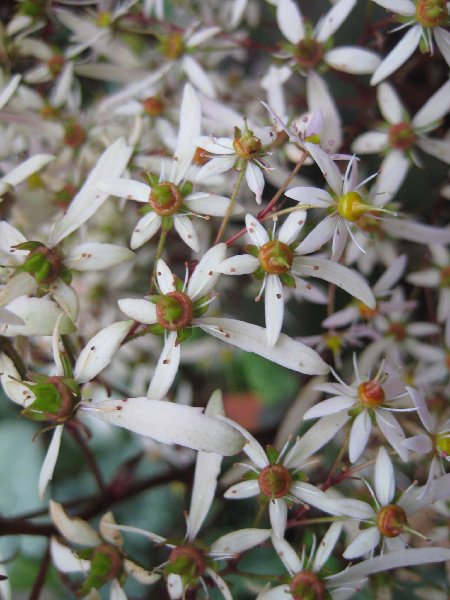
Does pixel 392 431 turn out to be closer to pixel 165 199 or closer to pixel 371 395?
pixel 371 395

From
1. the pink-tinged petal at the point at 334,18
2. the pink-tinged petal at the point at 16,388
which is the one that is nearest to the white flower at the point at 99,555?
the pink-tinged petal at the point at 16,388

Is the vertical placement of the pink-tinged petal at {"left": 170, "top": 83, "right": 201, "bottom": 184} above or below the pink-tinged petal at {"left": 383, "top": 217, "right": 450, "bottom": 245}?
above

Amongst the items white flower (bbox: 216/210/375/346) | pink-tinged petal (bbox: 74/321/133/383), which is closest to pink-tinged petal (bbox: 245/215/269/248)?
white flower (bbox: 216/210/375/346)

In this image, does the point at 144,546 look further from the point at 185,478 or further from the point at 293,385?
the point at 293,385

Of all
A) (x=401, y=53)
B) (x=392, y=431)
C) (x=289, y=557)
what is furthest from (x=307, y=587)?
(x=401, y=53)

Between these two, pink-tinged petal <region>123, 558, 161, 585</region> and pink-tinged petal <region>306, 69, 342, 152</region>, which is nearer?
pink-tinged petal <region>123, 558, 161, 585</region>

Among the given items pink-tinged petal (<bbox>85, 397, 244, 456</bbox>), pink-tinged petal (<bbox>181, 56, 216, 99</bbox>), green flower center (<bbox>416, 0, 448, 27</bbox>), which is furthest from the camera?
pink-tinged petal (<bbox>181, 56, 216, 99</bbox>)

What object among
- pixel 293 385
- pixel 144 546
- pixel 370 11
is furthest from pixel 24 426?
pixel 370 11

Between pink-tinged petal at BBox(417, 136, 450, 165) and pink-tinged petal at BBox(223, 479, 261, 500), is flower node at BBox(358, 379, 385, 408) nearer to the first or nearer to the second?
pink-tinged petal at BBox(223, 479, 261, 500)
